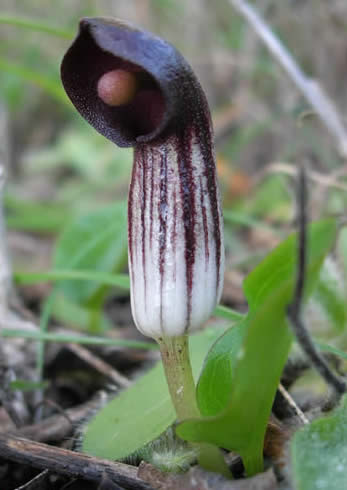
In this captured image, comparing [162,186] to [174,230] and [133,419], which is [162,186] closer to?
[174,230]

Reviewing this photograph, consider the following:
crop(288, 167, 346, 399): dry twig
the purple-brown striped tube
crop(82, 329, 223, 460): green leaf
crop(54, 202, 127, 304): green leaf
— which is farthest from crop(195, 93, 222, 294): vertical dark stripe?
crop(54, 202, 127, 304): green leaf

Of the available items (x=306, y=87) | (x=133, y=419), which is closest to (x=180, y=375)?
(x=133, y=419)

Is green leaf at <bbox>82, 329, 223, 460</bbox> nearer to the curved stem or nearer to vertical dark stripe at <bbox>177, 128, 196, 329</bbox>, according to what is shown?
the curved stem

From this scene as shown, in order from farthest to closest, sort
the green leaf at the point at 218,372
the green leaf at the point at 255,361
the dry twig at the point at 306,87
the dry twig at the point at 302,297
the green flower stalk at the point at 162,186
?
1. the dry twig at the point at 306,87
2. the green leaf at the point at 218,372
3. the green flower stalk at the point at 162,186
4. the green leaf at the point at 255,361
5. the dry twig at the point at 302,297

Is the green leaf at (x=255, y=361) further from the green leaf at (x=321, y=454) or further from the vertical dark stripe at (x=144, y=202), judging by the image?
the vertical dark stripe at (x=144, y=202)

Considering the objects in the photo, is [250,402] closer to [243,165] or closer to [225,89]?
[243,165]

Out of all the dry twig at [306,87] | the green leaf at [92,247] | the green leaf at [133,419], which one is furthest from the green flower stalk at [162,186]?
the green leaf at [92,247]

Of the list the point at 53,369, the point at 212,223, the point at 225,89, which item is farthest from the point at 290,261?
the point at 225,89
